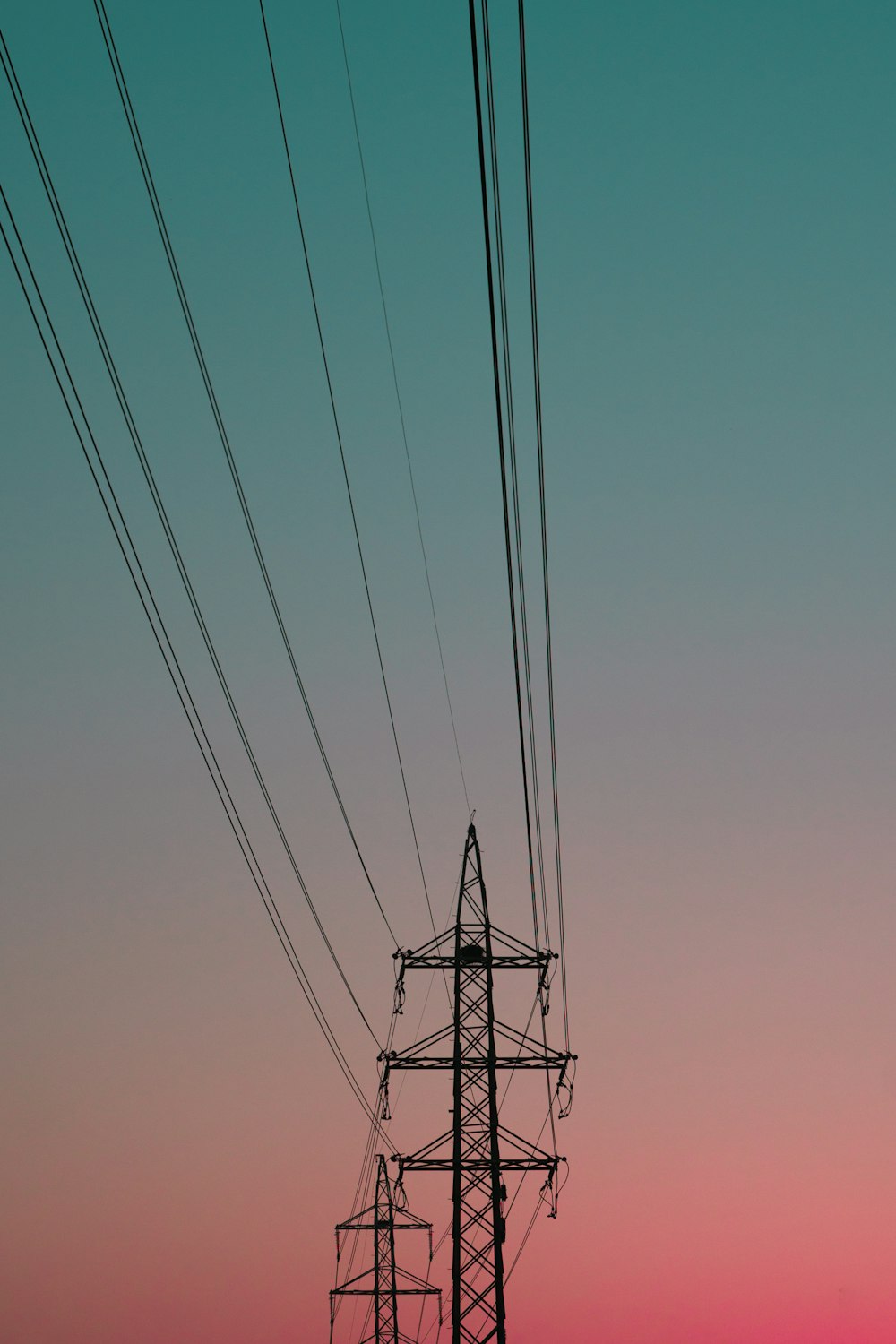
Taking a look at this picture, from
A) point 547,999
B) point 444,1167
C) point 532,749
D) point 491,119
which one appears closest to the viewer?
point 491,119

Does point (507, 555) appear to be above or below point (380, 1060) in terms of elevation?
below

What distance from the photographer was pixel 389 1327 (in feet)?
143

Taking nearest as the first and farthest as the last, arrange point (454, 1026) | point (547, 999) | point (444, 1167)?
point (444, 1167) < point (454, 1026) < point (547, 999)

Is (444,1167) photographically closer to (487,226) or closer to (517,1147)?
(517,1147)

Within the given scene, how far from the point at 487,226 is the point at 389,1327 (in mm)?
44071

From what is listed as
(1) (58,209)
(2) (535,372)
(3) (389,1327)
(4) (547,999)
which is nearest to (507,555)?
(2) (535,372)

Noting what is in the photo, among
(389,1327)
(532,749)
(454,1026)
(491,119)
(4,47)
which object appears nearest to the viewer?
(491,119)

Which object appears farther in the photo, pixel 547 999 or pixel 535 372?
pixel 547 999

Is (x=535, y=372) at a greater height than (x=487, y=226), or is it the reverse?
(x=535, y=372)

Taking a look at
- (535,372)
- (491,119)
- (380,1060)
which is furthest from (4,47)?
(380,1060)

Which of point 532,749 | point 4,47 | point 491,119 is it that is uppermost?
point 532,749

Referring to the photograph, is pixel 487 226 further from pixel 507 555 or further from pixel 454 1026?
pixel 454 1026

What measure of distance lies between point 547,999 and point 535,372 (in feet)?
72.4

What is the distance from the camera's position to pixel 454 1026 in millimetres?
27156
